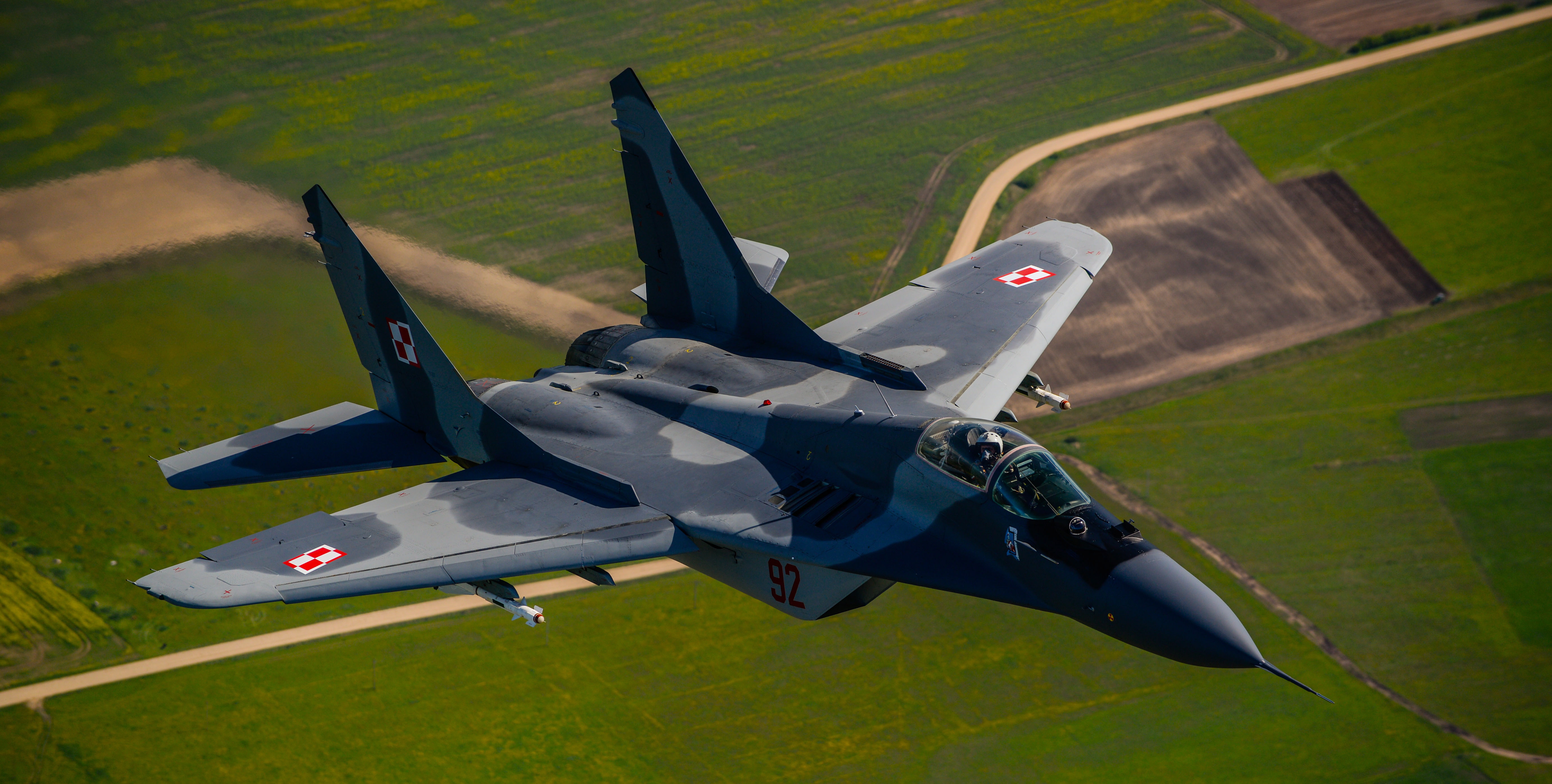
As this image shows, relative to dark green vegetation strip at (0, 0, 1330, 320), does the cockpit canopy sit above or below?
below

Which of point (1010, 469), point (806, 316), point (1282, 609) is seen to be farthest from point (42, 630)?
point (1282, 609)

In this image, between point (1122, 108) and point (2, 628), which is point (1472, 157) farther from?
point (2, 628)

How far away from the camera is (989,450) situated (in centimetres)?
2150

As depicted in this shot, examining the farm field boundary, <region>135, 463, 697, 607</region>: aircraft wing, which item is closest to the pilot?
<region>135, 463, 697, 607</region>: aircraft wing

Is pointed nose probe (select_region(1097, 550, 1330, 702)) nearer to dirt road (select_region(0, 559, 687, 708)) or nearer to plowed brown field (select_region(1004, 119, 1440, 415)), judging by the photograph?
dirt road (select_region(0, 559, 687, 708))

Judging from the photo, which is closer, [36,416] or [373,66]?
[36,416]

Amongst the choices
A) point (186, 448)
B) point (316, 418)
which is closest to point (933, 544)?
point (316, 418)

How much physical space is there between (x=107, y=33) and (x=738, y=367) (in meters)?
37.9

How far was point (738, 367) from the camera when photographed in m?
28.9

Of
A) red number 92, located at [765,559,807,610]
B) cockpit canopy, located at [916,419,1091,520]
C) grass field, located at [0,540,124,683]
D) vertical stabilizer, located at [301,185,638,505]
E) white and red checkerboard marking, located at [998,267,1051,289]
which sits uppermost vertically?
white and red checkerboard marking, located at [998,267,1051,289]

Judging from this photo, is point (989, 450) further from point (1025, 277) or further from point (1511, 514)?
point (1511, 514)

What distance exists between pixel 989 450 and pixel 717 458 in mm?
6963

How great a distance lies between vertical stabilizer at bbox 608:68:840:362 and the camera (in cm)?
2953

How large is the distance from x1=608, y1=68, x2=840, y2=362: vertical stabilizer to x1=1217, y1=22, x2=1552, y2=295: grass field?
3103 centimetres
